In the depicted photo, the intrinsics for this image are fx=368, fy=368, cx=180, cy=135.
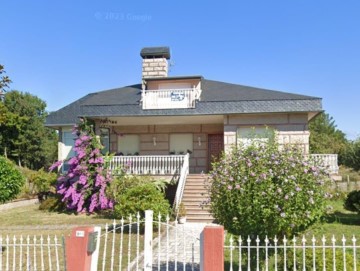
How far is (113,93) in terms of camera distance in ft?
73.6

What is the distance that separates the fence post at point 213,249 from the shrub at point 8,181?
506 centimetres

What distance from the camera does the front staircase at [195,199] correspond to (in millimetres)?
14242

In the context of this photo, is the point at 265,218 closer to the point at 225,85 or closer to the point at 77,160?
the point at 77,160

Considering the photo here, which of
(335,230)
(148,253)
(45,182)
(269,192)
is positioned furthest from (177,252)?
(45,182)

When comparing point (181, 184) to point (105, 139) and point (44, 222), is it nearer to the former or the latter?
point (44, 222)

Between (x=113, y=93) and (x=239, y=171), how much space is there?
16998 mm

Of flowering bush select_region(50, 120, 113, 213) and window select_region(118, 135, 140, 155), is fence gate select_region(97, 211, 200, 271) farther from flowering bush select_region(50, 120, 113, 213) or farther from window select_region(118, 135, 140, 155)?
window select_region(118, 135, 140, 155)

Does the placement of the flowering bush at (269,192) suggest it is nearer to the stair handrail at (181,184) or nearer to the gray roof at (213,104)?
the stair handrail at (181,184)

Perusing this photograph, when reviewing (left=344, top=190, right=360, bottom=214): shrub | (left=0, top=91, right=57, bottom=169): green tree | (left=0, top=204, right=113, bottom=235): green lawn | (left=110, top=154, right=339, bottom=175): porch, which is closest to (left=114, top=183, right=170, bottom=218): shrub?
(left=0, top=204, right=113, bottom=235): green lawn

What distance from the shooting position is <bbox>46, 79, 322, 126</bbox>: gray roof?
55.6ft

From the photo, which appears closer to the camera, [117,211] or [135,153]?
[117,211]

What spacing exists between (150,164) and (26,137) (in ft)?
108

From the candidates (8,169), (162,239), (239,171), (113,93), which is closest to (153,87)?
(113,93)

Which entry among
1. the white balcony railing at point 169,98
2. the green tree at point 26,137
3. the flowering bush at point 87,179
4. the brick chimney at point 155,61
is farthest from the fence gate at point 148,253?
the green tree at point 26,137
